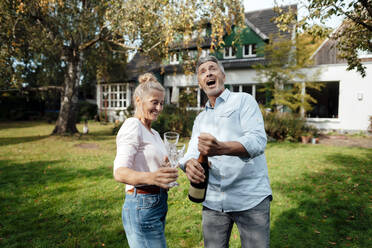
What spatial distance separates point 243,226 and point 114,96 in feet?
82.5

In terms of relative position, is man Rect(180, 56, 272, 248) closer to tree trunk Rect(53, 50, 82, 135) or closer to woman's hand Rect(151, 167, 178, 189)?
woman's hand Rect(151, 167, 178, 189)

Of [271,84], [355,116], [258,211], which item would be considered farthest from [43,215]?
[355,116]

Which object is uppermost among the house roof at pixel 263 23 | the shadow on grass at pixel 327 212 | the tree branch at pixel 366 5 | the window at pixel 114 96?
the house roof at pixel 263 23

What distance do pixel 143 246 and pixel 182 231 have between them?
2251mm

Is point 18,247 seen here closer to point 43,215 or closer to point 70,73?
point 43,215

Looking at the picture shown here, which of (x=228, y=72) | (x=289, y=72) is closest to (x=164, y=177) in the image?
(x=289, y=72)

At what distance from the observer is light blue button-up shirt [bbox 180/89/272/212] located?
204 cm

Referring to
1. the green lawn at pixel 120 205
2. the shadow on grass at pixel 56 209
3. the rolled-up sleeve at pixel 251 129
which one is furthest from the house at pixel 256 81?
the rolled-up sleeve at pixel 251 129

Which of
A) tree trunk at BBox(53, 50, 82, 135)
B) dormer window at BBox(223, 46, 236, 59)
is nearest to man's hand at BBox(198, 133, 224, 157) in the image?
tree trunk at BBox(53, 50, 82, 135)

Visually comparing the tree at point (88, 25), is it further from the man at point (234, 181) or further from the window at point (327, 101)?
the window at point (327, 101)

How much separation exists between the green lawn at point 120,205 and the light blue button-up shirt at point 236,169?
1.92 metres

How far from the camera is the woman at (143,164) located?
1877mm

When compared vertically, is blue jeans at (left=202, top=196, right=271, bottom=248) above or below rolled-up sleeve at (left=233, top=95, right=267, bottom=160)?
below

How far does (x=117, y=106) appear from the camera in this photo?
25.4 meters
